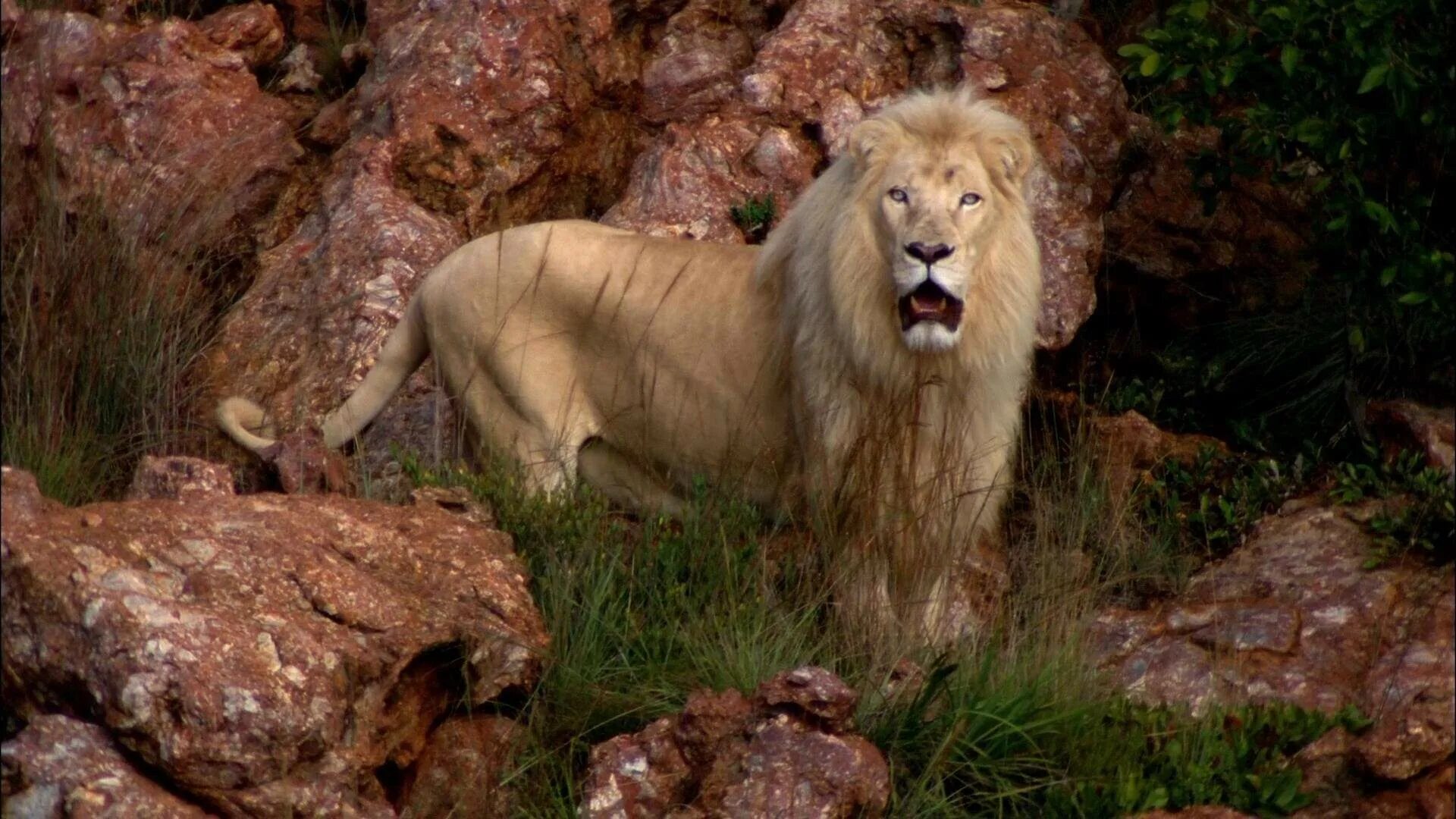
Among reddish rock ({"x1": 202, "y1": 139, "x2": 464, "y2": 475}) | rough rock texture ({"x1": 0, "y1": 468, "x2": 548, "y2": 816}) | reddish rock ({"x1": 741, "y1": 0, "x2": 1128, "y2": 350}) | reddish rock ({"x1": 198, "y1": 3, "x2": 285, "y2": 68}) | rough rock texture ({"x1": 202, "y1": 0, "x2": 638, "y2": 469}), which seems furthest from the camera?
reddish rock ({"x1": 198, "y1": 3, "x2": 285, "y2": 68})

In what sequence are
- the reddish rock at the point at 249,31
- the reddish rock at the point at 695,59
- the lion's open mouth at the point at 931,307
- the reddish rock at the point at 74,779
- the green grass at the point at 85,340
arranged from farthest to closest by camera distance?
the reddish rock at the point at 249,31
the reddish rock at the point at 695,59
the lion's open mouth at the point at 931,307
the green grass at the point at 85,340
the reddish rock at the point at 74,779

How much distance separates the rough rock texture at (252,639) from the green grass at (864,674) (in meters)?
0.25

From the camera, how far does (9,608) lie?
464 cm

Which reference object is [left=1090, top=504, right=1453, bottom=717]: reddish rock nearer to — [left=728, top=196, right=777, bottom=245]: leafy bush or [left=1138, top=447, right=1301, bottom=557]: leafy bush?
[left=1138, top=447, right=1301, bottom=557]: leafy bush

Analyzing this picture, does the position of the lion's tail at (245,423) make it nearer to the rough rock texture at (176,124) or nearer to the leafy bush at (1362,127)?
the rough rock texture at (176,124)

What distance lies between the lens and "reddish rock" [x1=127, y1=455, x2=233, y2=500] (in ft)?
18.1

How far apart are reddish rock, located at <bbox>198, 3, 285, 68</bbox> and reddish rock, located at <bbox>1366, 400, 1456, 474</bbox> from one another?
6064 millimetres

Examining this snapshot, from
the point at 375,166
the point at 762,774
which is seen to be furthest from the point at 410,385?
the point at 762,774

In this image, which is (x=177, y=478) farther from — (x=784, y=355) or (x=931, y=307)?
(x=931, y=307)

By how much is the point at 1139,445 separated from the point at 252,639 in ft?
12.5

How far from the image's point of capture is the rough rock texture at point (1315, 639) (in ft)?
17.2

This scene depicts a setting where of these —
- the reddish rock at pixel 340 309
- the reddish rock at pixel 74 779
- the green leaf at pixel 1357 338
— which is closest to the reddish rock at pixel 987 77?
the green leaf at pixel 1357 338

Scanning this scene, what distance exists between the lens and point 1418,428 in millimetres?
6391

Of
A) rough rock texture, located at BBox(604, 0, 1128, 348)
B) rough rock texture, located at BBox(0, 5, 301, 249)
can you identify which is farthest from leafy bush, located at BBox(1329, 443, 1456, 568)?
rough rock texture, located at BBox(0, 5, 301, 249)
